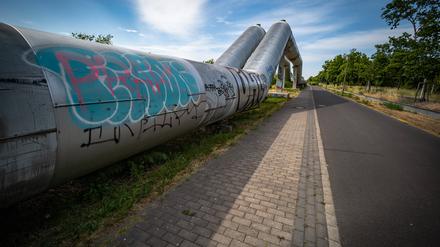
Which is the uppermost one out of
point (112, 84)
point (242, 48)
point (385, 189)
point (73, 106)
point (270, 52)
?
point (242, 48)

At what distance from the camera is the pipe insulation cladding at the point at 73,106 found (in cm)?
225

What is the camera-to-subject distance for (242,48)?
17203 mm

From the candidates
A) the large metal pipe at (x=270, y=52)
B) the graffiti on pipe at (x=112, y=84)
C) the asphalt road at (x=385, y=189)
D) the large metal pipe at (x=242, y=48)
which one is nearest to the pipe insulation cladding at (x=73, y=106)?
the graffiti on pipe at (x=112, y=84)

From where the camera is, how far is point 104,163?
11.8 feet

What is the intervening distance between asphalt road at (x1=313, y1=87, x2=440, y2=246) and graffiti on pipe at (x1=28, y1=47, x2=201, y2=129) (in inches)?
155

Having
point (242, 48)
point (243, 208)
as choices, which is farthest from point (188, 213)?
point (242, 48)

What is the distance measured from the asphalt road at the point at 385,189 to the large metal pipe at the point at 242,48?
9320mm

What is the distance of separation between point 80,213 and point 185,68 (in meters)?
4.14

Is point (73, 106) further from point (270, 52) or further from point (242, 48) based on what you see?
point (270, 52)

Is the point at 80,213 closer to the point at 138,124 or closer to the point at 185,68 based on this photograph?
the point at 138,124

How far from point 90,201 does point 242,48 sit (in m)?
16.2

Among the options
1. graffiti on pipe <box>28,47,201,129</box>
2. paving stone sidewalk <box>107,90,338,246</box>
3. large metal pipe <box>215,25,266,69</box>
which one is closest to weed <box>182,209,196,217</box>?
paving stone sidewalk <box>107,90,338,246</box>

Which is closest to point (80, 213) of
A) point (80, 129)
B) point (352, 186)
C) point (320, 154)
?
point (80, 129)

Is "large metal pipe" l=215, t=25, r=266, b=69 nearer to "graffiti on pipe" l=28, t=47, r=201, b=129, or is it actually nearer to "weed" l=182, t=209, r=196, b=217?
"graffiti on pipe" l=28, t=47, r=201, b=129
